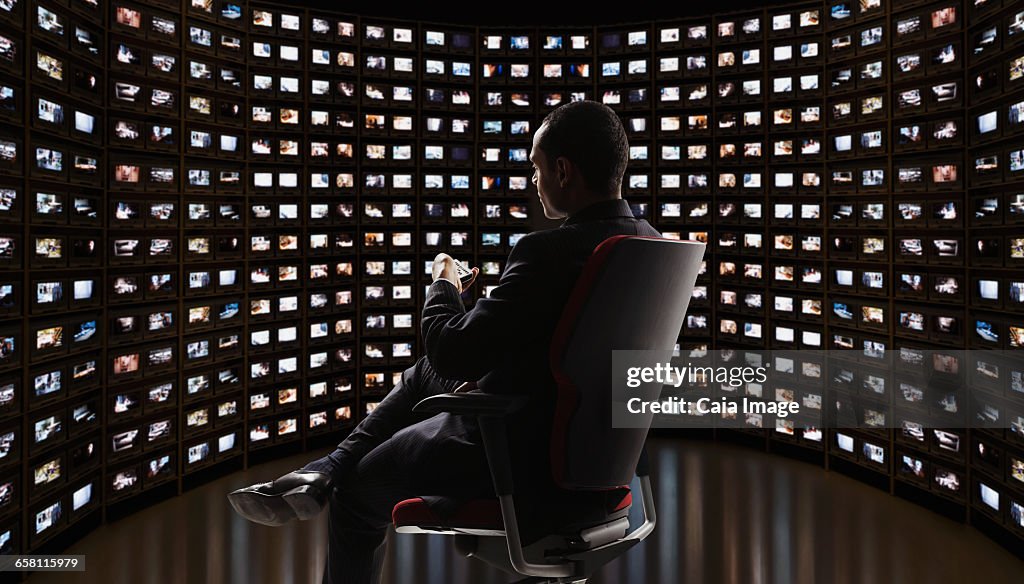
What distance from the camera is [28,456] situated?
115 inches

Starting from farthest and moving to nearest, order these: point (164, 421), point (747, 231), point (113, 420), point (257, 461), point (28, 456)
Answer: point (747, 231), point (257, 461), point (164, 421), point (113, 420), point (28, 456)

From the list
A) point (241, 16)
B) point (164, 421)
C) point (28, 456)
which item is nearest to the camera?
point (28, 456)

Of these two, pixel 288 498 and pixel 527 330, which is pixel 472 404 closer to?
pixel 527 330

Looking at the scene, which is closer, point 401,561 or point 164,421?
point 401,561

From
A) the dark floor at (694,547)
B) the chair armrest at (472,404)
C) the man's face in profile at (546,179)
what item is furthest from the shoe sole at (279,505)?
the dark floor at (694,547)

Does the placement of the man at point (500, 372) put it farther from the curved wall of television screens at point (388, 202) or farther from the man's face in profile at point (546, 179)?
the curved wall of television screens at point (388, 202)

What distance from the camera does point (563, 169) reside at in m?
1.23

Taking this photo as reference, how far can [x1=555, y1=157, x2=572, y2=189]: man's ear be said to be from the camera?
1227 mm

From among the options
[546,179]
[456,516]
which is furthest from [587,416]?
[546,179]

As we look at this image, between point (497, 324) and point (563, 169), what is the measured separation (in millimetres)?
329

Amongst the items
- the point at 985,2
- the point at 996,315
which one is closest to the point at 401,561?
the point at 996,315

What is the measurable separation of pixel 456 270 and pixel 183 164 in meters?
3.27

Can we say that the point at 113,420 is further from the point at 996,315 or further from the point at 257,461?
the point at 996,315

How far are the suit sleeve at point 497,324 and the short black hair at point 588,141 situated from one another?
19 centimetres
